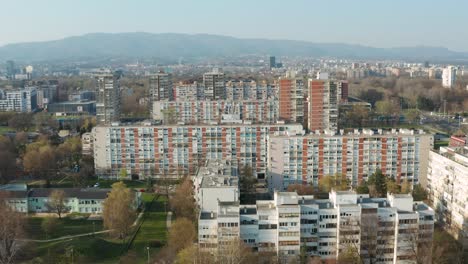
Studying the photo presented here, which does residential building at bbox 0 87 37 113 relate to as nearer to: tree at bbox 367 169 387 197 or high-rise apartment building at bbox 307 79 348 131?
high-rise apartment building at bbox 307 79 348 131

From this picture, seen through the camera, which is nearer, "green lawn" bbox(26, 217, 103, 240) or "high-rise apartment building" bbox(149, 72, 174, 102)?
"green lawn" bbox(26, 217, 103, 240)

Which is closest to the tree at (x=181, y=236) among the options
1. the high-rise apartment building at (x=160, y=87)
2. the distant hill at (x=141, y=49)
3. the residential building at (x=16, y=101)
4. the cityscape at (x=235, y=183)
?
the cityscape at (x=235, y=183)

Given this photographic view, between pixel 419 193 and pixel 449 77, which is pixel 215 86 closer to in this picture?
pixel 419 193

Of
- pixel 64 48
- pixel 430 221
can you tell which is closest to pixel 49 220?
pixel 430 221

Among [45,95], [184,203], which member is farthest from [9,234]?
[45,95]

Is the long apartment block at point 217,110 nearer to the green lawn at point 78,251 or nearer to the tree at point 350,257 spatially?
the green lawn at point 78,251

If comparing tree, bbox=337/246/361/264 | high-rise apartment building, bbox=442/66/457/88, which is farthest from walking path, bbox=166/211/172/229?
high-rise apartment building, bbox=442/66/457/88
